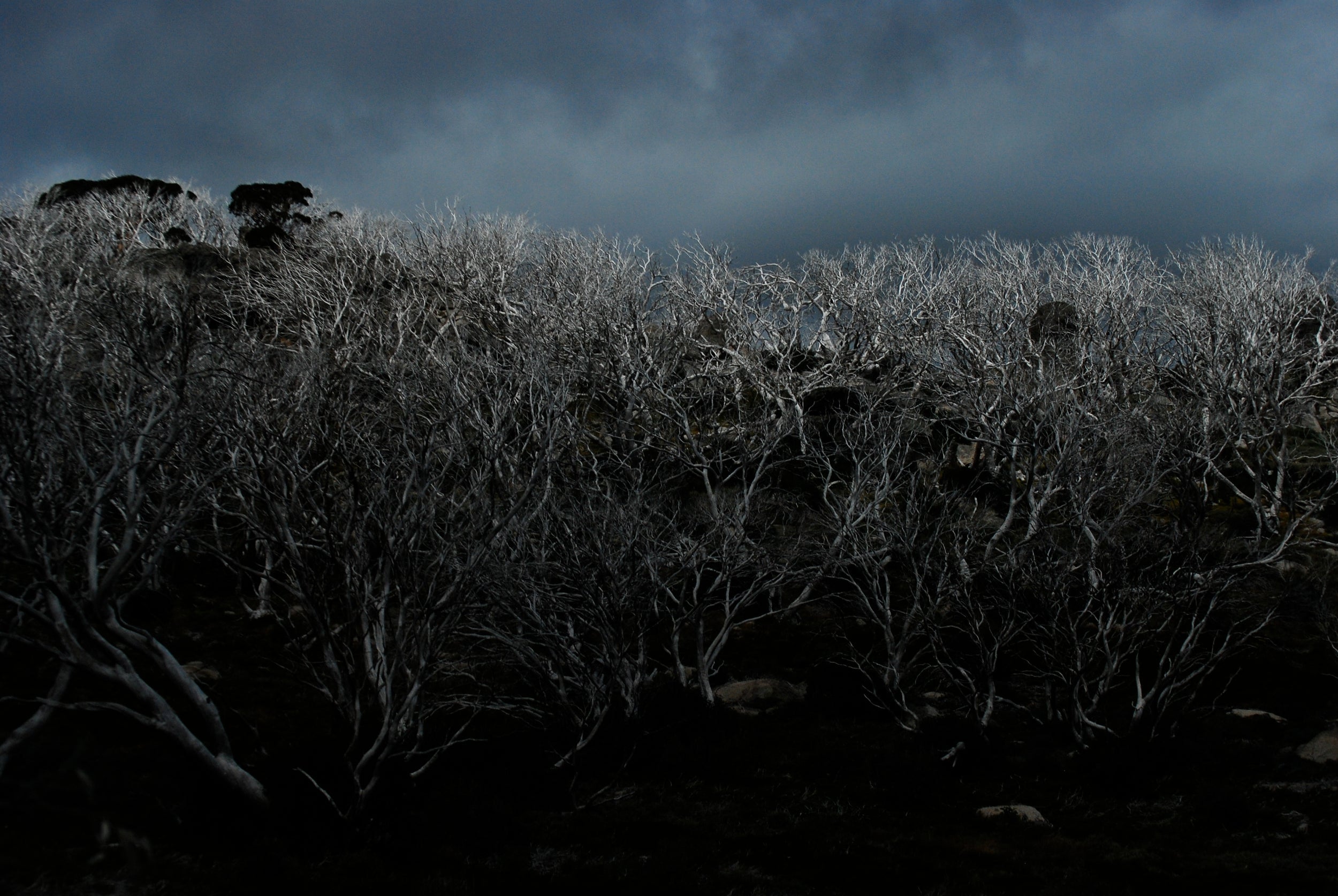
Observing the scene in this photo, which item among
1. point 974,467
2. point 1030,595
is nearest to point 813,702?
point 1030,595

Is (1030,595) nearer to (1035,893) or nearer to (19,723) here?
(1035,893)

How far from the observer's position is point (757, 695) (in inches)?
750

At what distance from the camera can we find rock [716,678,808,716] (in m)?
18.7

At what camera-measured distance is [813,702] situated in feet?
62.8

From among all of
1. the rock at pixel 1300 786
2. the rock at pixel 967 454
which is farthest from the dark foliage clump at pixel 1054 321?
the rock at pixel 1300 786

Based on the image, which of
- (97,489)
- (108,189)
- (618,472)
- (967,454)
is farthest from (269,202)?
(97,489)

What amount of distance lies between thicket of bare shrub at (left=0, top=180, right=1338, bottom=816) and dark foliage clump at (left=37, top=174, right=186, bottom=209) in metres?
8.86

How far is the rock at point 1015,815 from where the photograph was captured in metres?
12.6

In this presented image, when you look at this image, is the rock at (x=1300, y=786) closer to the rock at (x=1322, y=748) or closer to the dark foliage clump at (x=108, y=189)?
the rock at (x=1322, y=748)

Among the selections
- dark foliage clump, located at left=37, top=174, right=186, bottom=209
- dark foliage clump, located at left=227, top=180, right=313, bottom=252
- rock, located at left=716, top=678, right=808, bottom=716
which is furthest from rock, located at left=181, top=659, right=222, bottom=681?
dark foliage clump, located at left=37, top=174, right=186, bottom=209

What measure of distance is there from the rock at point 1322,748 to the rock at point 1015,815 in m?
6.01

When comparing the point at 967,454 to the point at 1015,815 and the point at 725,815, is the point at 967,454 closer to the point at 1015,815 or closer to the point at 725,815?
the point at 1015,815

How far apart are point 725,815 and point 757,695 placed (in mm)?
6714

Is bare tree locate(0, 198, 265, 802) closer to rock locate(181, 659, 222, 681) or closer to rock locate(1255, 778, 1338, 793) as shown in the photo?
rock locate(181, 659, 222, 681)
